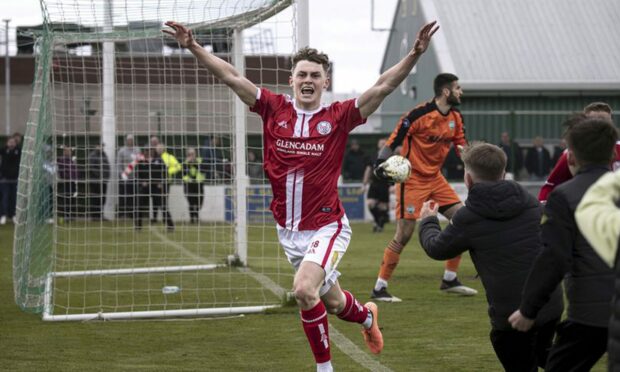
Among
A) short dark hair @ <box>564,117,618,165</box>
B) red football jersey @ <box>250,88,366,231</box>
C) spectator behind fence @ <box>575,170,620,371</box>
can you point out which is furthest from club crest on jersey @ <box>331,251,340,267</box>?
spectator behind fence @ <box>575,170,620,371</box>

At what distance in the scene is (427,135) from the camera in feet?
36.5

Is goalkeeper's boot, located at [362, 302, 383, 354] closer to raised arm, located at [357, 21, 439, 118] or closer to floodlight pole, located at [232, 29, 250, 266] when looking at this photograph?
raised arm, located at [357, 21, 439, 118]

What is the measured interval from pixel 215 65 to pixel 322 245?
1.35 m

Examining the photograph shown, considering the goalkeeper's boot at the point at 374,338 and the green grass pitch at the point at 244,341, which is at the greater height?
the goalkeeper's boot at the point at 374,338

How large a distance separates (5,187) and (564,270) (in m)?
23.0

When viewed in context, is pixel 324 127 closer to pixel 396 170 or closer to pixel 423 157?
pixel 396 170

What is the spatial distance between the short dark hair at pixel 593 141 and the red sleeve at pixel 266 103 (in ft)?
9.55

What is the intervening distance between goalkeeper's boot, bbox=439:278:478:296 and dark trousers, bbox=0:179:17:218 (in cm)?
1641

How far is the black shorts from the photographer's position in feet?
74.6

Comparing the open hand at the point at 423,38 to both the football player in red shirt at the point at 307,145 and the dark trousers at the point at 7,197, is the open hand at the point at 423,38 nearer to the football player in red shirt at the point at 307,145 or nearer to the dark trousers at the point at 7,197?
the football player in red shirt at the point at 307,145

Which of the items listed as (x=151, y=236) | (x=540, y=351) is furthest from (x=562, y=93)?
(x=540, y=351)

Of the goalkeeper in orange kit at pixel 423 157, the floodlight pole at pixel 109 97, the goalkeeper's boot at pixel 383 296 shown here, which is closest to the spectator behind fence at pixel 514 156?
the floodlight pole at pixel 109 97

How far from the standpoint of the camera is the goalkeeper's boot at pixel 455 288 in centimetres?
1132

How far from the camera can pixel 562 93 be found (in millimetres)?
30953
